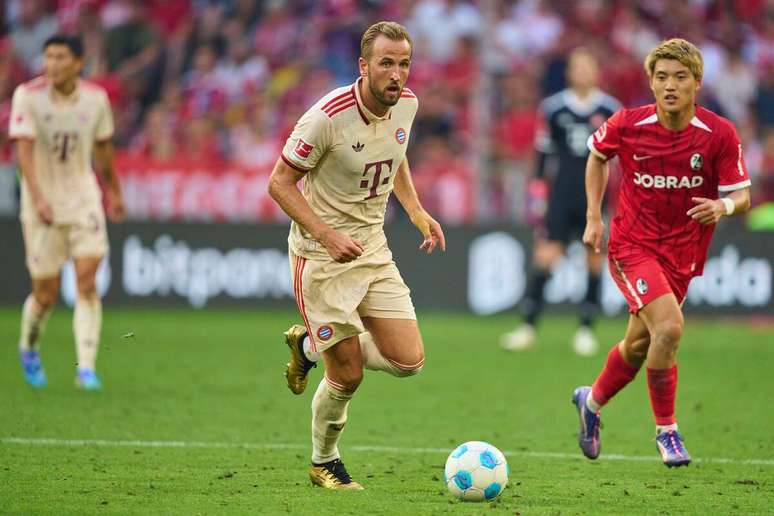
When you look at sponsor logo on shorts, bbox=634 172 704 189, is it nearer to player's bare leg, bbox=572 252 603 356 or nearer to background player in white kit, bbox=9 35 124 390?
background player in white kit, bbox=9 35 124 390

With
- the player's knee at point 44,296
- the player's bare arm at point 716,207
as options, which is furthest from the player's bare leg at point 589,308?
the player's bare arm at point 716,207

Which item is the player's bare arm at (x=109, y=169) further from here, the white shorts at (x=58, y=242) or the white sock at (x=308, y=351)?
Answer: the white sock at (x=308, y=351)

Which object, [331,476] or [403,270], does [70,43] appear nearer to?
[331,476]

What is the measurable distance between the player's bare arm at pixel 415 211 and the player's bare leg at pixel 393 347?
1.51 ft

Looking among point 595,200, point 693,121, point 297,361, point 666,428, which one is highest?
point 693,121

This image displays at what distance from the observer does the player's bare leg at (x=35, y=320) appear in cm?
984

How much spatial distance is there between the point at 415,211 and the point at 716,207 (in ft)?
4.98

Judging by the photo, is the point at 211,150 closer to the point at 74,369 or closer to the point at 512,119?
the point at 512,119

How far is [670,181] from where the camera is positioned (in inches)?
274

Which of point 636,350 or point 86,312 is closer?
point 636,350

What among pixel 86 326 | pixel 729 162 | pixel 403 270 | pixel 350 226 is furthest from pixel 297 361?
pixel 403 270

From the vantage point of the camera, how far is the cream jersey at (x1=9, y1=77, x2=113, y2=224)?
973 cm

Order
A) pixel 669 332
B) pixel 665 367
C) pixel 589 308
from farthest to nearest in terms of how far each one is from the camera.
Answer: pixel 589 308, pixel 665 367, pixel 669 332

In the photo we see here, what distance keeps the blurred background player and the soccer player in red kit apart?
546 centimetres
